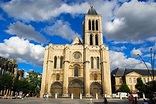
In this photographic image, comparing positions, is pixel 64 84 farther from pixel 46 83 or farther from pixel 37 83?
pixel 37 83

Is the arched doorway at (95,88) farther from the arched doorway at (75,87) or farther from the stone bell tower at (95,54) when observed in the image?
the arched doorway at (75,87)

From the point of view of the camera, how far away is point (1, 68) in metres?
64.3

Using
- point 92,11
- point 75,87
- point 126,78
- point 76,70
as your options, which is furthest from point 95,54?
point 92,11

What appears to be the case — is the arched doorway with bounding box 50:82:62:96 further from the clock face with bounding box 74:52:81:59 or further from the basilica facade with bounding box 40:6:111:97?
the clock face with bounding box 74:52:81:59

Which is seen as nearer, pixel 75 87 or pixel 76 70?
pixel 75 87

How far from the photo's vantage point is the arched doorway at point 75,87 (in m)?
53.4

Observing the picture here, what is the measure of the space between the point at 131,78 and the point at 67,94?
86.5 feet

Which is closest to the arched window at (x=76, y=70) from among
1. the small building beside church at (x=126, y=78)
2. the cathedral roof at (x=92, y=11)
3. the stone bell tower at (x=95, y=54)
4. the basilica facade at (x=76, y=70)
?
the basilica facade at (x=76, y=70)

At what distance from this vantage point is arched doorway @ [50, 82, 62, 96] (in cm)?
5292

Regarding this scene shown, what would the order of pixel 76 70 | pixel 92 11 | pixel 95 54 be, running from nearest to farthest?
pixel 76 70, pixel 95 54, pixel 92 11

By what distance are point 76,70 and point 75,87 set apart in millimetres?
5450

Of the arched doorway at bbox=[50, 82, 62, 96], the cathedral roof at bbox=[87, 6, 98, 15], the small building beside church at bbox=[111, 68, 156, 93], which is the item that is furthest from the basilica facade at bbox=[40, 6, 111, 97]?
the cathedral roof at bbox=[87, 6, 98, 15]

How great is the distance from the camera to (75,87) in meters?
53.7

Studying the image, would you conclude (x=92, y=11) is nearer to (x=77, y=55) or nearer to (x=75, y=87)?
(x=77, y=55)
